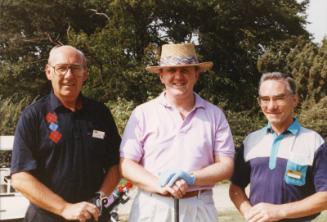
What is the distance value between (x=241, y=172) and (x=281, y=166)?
1.08ft

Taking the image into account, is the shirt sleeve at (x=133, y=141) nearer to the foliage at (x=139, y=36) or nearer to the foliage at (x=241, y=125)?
the foliage at (x=241, y=125)

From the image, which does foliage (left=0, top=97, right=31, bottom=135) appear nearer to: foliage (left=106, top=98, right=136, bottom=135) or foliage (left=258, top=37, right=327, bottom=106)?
foliage (left=106, top=98, right=136, bottom=135)

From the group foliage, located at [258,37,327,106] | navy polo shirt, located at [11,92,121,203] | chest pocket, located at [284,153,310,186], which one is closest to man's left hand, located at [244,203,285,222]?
chest pocket, located at [284,153,310,186]

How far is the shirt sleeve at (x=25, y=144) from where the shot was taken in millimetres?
3326

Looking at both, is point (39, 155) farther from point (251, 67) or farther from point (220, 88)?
point (251, 67)

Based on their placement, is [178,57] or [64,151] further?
[178,57]

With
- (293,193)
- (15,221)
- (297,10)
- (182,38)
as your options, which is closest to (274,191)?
(293,193)

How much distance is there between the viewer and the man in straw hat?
3.46 metres

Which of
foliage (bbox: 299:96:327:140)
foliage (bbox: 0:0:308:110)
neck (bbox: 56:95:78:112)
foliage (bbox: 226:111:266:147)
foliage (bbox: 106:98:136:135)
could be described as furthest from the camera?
foliage (bbox: 0:0:308:110)

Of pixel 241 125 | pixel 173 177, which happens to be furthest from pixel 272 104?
pixel 241 125

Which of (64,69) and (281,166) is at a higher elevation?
(64,69)

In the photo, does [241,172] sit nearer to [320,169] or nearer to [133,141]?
[320,169]

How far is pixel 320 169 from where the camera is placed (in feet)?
10.4

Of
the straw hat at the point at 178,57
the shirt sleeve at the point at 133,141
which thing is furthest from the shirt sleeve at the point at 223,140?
the shirt sleeve at the point at 133,141
